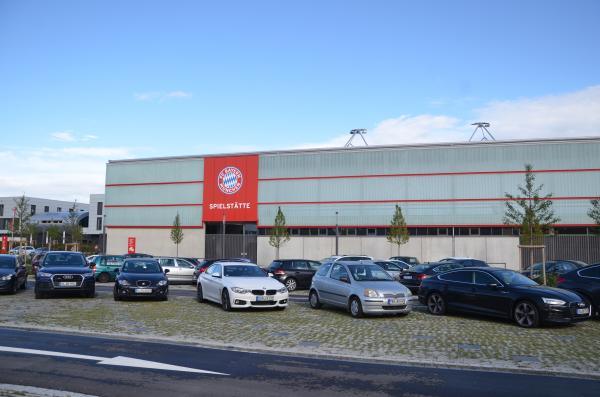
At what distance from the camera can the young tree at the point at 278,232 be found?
44.4m

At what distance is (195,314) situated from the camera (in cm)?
1505

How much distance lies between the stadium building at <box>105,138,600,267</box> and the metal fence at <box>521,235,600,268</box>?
83 centimetres

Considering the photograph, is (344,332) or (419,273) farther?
(419,273)

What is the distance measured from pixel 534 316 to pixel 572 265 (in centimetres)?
1133

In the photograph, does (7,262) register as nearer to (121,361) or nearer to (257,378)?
(121,361)

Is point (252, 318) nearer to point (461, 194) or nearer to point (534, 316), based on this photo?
point (534, 316)

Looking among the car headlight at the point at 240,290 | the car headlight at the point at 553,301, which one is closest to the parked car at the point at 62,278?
the car headlight at the point at 240,290

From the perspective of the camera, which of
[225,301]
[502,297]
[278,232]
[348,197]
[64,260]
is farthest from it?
[348,197]

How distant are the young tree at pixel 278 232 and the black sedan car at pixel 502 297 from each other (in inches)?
1134

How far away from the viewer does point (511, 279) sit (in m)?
13.9

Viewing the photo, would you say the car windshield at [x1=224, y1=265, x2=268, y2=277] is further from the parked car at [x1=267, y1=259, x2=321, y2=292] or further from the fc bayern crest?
the fc bayern crest

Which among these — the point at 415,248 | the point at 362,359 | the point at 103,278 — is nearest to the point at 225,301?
the point at 362,359

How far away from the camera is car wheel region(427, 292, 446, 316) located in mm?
15305

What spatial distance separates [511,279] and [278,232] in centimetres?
3128
